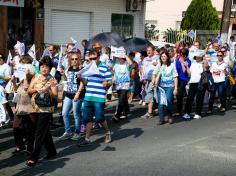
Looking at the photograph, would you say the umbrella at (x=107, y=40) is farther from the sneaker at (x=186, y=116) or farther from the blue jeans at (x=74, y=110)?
the blue jeans at (x=74, y=110)

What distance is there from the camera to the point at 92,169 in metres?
6.57

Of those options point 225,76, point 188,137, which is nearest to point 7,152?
point 188,137

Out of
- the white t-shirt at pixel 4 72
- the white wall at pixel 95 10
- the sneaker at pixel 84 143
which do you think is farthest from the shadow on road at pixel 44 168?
the white wall at pixel 95 10

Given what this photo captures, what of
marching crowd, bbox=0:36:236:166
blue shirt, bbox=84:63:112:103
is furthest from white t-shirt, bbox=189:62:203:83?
blue shirt, bbox=84:63:112:103

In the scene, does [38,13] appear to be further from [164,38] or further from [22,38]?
[164,38]

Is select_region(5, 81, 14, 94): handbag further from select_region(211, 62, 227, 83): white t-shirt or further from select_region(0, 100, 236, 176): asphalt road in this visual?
select_region(211, 62, 227, 83): white t-shirt

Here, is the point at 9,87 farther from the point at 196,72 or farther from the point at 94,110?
the point at 196,72

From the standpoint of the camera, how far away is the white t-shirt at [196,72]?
10.6 m

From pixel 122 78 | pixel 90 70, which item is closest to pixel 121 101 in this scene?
pixel 122 78

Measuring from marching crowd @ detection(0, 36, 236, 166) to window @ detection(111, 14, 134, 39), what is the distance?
716 centimetres

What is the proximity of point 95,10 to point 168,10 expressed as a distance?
1598 centimetres

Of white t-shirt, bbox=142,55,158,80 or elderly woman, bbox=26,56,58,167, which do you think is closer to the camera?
elderly woman, bbox=26,56,58,167

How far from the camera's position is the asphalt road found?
652cm

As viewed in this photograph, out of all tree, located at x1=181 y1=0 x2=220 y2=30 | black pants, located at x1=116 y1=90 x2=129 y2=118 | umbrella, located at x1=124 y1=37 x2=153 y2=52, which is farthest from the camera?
tree, located at x1=181 y1=0 x2=220 y2=30
